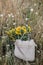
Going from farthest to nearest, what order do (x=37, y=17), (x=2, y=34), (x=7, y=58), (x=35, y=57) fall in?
(x=37, y=17), (x=2, y=34), (x=35, y=57), (x=7, y=58)

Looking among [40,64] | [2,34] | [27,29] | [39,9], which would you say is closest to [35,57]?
[40,64]

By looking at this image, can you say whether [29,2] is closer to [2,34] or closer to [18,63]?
[2,34]

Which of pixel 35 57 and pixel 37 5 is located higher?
pixel 37 5

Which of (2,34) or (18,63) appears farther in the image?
(2,34)

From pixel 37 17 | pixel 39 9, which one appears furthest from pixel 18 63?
pixel 39 9

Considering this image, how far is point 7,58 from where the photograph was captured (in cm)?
203

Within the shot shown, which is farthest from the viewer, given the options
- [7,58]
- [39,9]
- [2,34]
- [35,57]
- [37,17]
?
[39,9]

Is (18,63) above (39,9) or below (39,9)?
below

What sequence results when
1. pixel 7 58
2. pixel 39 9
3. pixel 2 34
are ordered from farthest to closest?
pixel 39 9 → pixel 2 34 → pixel 7 58

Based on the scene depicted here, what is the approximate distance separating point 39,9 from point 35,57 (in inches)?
31.5

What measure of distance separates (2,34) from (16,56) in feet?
1.15

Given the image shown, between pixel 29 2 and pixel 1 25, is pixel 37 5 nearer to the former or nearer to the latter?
pixel 29 2

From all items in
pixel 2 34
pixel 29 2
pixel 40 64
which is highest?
pixel 29 2

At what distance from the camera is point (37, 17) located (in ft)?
8.43
